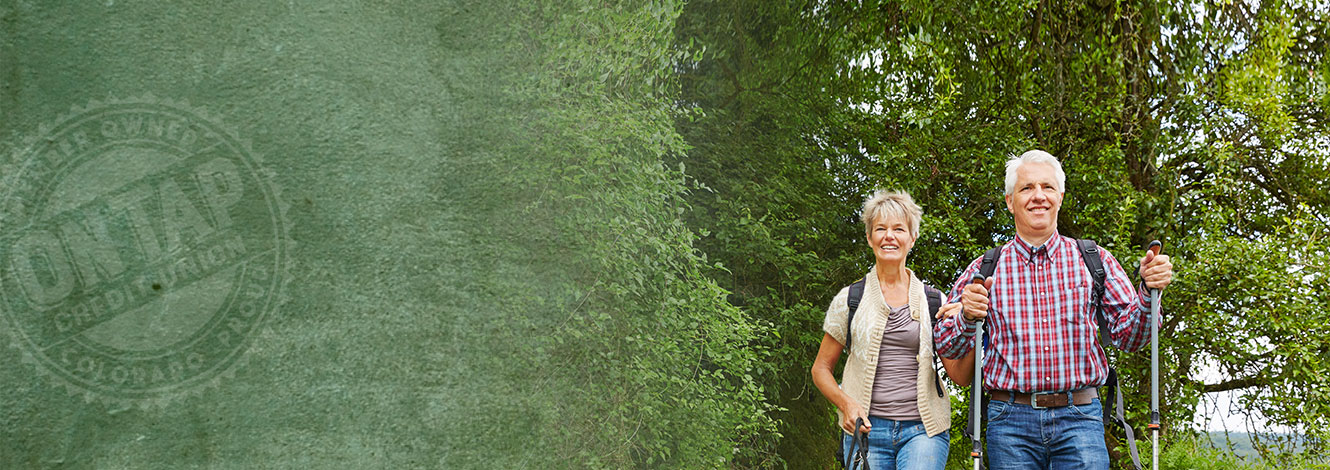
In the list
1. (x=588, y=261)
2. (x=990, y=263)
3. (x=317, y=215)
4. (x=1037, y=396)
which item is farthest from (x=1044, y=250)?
(x=317, y=215)

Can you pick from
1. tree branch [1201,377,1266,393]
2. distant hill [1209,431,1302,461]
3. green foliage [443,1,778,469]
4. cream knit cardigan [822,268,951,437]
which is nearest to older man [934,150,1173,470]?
cream knit cardigan [822,268,951,437]

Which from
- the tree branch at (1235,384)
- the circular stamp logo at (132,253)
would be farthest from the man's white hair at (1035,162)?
the tree branch at (1235,384)

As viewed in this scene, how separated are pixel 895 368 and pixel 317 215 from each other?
253 cm

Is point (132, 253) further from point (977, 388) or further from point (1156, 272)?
point (1156, 272)

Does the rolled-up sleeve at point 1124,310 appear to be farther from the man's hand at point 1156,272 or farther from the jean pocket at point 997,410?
the jean pocket at point 997,410

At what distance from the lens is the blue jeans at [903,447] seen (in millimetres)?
2828

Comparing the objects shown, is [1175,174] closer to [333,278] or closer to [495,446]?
[495,446]

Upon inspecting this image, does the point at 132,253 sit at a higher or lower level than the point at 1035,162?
lower

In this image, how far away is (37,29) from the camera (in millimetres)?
3844

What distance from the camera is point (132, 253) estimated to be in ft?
12.6

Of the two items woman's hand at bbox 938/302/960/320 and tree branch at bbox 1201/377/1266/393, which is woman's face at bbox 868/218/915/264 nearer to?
woman's hand at bbox 938/302/960/320

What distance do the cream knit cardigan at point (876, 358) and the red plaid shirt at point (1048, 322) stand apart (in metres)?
0.19

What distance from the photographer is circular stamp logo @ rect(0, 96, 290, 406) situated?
3.75m

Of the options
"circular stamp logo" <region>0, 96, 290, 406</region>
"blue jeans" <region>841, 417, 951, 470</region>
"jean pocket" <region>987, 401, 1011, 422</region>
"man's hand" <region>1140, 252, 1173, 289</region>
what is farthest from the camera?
"circular stamp logo" <region>0, 96, 290, 406</region>
